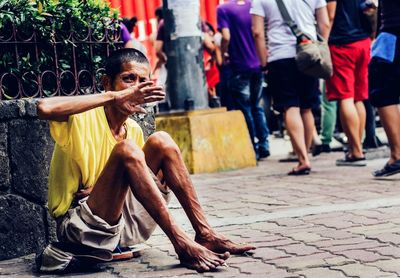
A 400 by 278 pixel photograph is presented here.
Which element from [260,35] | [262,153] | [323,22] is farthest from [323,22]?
[262,153]

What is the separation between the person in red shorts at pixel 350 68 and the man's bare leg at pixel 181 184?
4.16m

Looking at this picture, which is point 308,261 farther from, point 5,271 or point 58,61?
point 58,61

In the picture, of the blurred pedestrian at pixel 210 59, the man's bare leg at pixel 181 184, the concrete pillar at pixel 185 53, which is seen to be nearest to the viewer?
the man's bare leg at pixel 181 184

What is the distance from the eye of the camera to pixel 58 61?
205 inches

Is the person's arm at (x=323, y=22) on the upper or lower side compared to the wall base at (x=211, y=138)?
upper

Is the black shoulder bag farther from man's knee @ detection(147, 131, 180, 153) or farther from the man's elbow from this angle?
man's knee @ detection(147, 131, 180, 153)

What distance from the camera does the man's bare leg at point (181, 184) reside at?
14.1ft

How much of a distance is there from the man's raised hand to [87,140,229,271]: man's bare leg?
0.16m

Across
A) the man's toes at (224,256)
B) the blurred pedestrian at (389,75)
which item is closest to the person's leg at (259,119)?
the blurred pedestrian at (389,75)

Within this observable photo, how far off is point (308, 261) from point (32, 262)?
1.50m

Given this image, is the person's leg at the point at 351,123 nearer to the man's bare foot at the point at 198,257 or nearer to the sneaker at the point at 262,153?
the sneaker at the point at 262,153

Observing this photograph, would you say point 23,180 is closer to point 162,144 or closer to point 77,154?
point 77,154

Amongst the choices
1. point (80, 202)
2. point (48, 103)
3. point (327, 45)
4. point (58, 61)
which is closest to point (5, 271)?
point (80, 202)

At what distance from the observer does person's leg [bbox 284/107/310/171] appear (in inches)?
313
